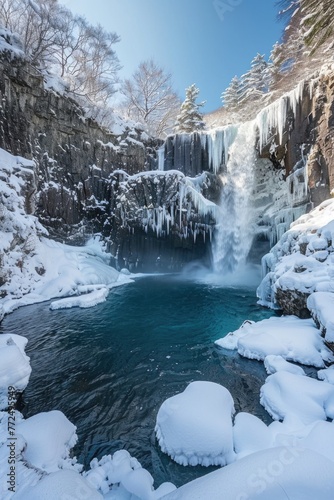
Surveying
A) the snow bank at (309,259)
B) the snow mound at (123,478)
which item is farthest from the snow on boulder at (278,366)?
the snow mound at (123,478)

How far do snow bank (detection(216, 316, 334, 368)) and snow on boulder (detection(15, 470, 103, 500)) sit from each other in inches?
156

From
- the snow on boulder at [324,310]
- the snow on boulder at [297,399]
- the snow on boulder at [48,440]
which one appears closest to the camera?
the snow on boulder at [48,440]

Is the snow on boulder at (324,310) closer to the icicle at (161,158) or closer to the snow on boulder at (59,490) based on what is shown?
the snow on boulder at (59,490)

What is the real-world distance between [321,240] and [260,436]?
18.4ft

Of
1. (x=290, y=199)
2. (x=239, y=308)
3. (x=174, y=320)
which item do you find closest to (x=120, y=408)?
(x=174, y=320)

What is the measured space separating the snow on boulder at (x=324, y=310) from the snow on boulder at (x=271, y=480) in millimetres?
3124

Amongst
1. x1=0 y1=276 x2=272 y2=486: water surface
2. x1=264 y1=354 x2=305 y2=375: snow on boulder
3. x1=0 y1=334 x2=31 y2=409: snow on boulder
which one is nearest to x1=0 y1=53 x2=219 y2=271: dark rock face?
x1=0 y1=276 x2=272 y2=486: water surface

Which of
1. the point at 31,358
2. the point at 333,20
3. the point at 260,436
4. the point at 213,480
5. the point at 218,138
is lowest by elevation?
the point at 31,358

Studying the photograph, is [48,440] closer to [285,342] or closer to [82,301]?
[285,342]

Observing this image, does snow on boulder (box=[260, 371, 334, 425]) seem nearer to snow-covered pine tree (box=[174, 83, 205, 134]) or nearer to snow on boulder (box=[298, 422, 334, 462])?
snow on boulder (box=[298, 422, 334, 462])

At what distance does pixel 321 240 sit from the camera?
6512mm

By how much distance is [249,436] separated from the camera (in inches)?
107

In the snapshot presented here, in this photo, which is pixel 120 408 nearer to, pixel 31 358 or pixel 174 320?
pixel 31 358

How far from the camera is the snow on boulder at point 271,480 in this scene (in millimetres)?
1632
